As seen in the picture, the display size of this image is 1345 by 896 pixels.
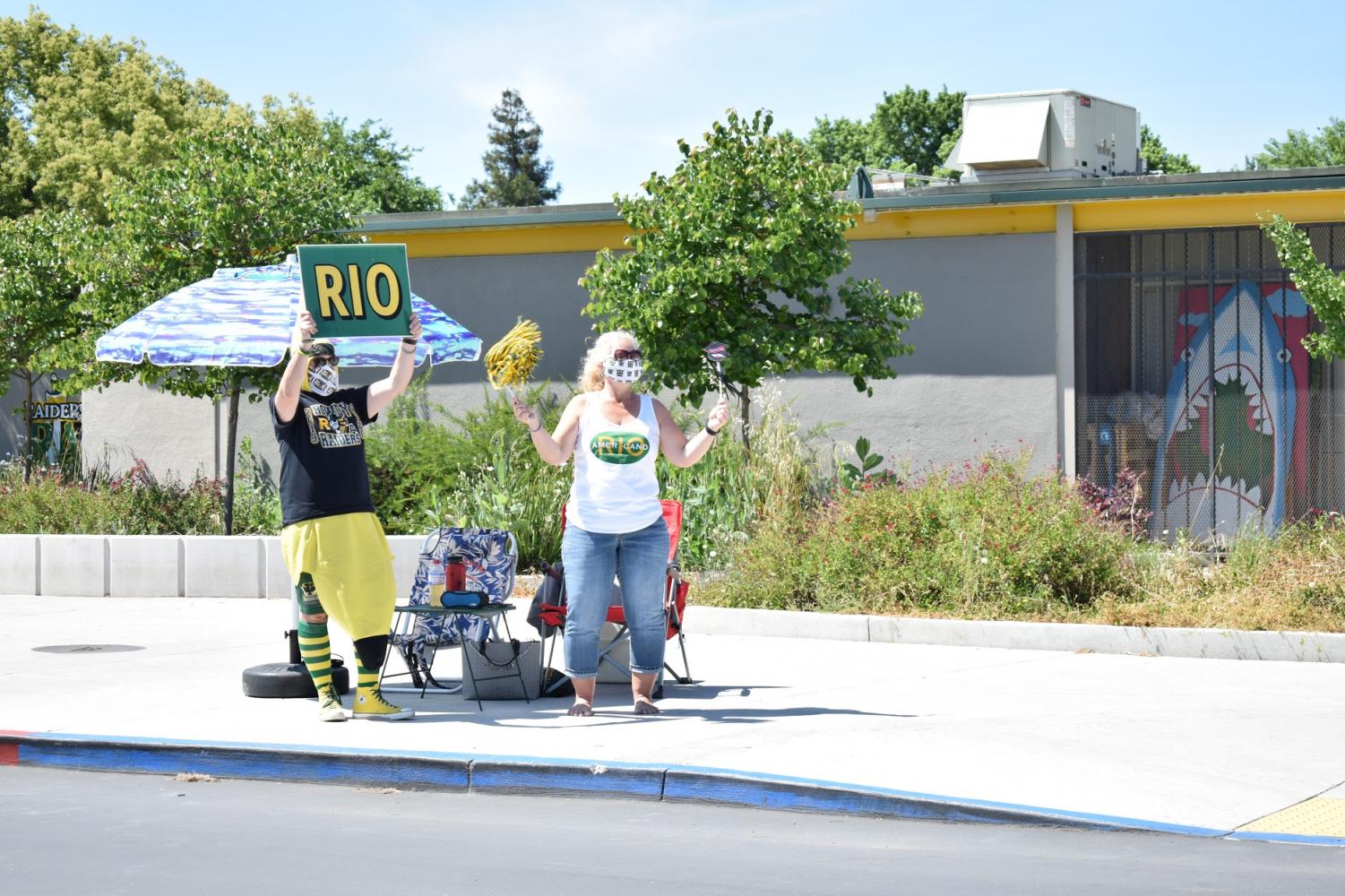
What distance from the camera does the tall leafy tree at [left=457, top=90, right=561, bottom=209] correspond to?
8862 centimetres

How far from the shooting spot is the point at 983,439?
16891 millimetres

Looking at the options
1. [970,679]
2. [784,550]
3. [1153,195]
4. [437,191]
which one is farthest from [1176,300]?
[437,191]

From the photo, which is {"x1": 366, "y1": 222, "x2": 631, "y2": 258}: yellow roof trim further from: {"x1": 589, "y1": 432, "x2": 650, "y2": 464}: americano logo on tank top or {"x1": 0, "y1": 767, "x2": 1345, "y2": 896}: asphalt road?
{"x1": 0, "y1": 767, "x2": 1345, "y2": 896}: asphalt road

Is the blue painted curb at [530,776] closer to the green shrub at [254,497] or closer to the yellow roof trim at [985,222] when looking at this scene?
the green shrub at [254,497]

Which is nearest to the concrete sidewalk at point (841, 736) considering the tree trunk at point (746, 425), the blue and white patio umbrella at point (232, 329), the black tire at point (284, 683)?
the black tire at point (284, 683)

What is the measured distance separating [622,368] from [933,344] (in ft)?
30.3

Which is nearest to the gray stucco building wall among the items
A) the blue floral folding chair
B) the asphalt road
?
the blue floral folding chair

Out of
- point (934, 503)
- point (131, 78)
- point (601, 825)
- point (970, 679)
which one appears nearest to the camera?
point (601, 825)

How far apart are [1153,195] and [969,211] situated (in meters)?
1.91

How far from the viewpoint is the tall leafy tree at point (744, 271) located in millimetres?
14586

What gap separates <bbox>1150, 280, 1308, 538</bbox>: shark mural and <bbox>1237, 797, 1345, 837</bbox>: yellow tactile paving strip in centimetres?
997

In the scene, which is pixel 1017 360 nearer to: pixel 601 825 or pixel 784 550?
pixel 784 550

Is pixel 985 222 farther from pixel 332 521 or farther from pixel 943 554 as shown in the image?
pixel 332 521

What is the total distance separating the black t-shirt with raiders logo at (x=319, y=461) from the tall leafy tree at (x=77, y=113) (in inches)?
1296
